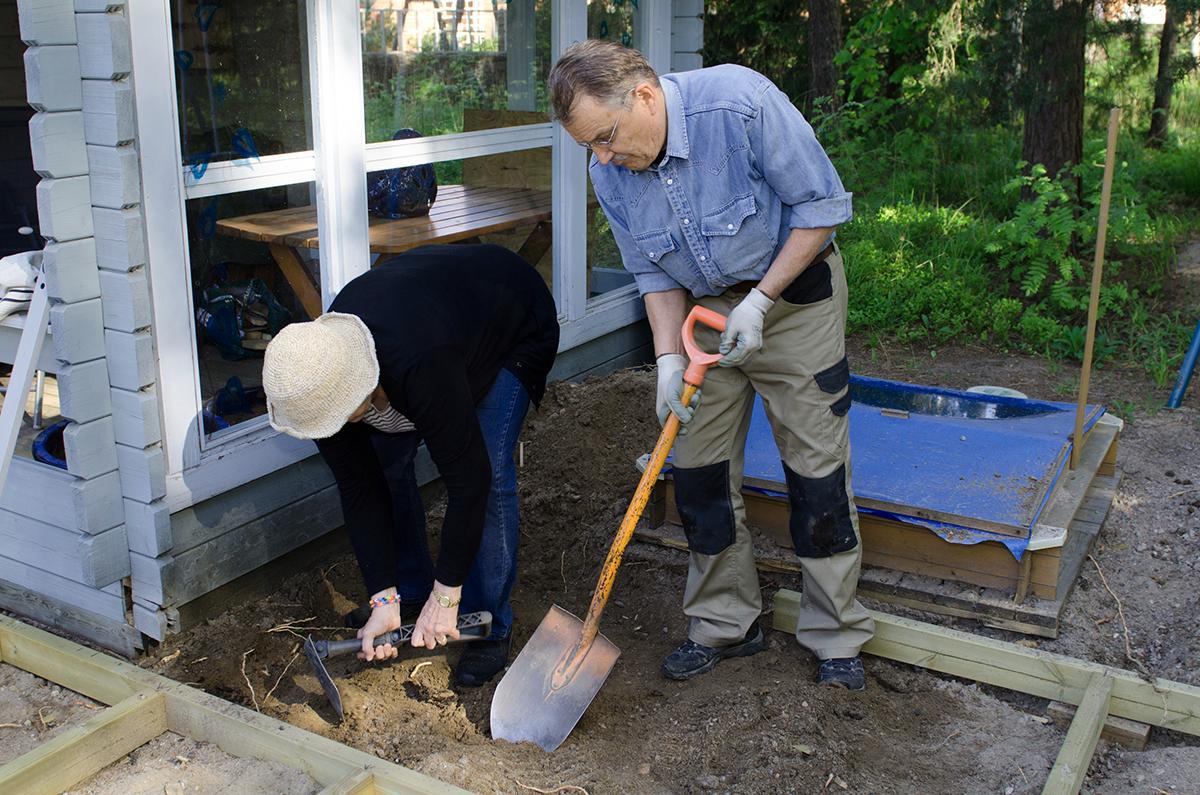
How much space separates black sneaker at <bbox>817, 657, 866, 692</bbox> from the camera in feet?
10.3

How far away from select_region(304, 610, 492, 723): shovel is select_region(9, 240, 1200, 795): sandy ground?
Result: 0.42 ft

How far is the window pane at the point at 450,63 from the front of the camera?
12.4 feet

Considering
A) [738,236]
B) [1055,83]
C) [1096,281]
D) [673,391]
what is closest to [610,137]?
[738,236]

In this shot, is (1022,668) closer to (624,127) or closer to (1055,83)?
(624,127)

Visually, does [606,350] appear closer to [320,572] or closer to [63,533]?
[320,572]

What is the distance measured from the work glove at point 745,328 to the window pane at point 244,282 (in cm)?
152

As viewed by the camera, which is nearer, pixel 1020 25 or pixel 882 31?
pixel 1020 25

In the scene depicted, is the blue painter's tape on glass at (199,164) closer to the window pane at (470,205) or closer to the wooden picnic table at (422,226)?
the wooden picnic table at (422,226)

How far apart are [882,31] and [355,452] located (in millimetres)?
9121

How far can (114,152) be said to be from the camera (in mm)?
2893

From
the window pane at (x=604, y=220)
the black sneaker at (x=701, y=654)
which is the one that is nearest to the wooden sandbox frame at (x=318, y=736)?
the black sneaker at (x=701, y=654)

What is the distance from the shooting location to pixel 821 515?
308 cm

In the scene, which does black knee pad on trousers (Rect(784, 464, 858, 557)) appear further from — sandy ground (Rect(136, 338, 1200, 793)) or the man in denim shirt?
sandy ground (Rect(136, 338, 1200, 793))

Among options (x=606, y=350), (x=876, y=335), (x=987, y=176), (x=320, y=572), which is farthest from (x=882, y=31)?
(x=320, y=572)
